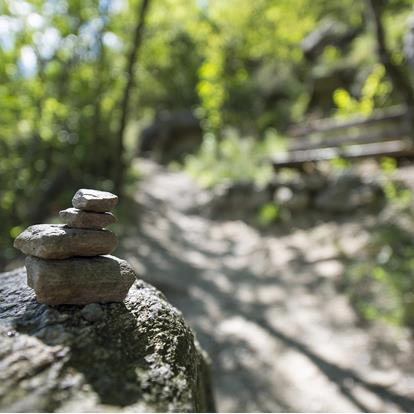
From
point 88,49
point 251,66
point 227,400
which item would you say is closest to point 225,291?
point 227,400

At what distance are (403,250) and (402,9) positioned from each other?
413 inches

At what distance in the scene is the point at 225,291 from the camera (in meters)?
6.46

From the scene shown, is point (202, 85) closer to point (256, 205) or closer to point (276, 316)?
point (256, 205)

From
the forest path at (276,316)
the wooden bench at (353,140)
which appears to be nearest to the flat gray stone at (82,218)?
the forest path at (276,316)

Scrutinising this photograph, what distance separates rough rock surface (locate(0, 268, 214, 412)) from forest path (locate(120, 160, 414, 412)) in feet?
7.65

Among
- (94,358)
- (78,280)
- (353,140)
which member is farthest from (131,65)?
(94,358)

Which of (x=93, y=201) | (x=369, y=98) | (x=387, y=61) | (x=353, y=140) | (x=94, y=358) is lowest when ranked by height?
(x=94, y=358)

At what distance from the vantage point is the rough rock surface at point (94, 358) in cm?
141

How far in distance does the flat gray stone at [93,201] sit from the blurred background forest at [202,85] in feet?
13.3

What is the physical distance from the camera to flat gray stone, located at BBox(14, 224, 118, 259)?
74.2 inches

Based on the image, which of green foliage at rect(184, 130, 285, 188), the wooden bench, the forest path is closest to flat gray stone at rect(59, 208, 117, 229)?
the forest path

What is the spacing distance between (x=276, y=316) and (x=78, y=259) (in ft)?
13.3

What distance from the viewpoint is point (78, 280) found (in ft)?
6.22

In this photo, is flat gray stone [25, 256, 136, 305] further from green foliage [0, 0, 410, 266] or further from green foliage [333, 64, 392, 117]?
green foliage [333, 64, 392, 117]
